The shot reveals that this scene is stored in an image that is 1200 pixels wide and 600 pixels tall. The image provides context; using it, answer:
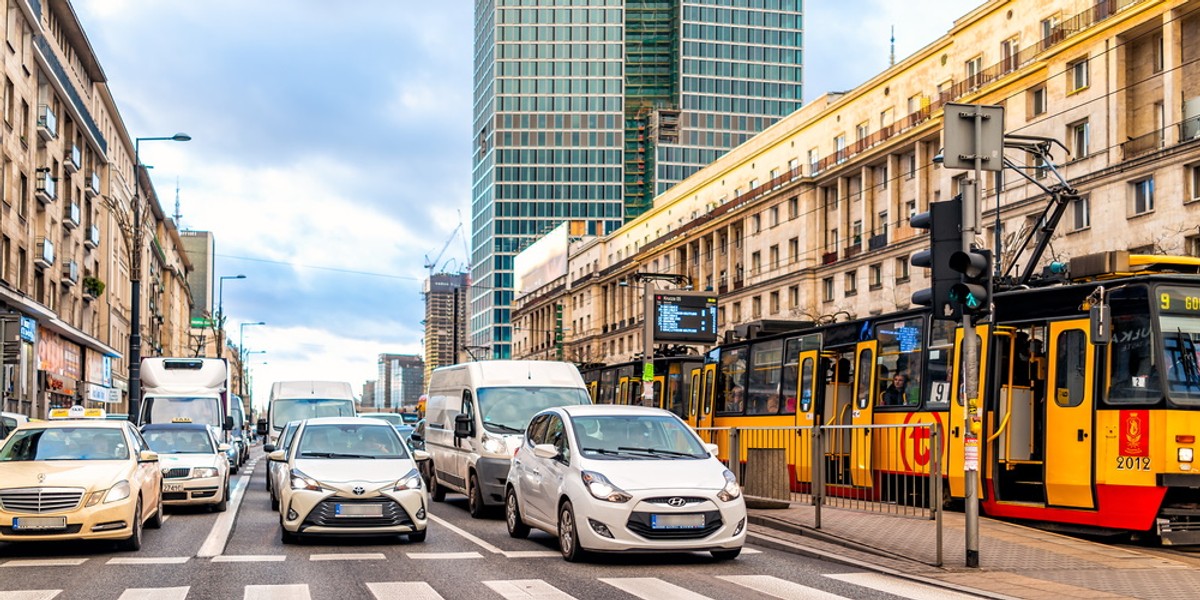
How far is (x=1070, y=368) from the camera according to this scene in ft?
50.8

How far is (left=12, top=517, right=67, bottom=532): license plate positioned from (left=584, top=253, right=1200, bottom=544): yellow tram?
8.28 metres

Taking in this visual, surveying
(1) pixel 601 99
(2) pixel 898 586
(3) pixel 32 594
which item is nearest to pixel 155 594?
(3) pixel 32 594

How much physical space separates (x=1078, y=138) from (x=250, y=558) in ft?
127

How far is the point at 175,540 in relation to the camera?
15344 millimetres

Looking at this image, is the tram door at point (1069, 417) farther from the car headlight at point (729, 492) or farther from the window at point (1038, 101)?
the window at point (1038, 101)

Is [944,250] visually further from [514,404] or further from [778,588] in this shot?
[514,404]

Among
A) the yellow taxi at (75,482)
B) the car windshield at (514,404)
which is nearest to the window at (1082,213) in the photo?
the car windshield at (514,404)

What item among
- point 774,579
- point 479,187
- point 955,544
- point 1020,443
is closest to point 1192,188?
point 1020,443

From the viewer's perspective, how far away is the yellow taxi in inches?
524

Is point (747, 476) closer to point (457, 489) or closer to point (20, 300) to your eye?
point (457, 489)

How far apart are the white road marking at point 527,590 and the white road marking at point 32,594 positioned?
11.4 ft

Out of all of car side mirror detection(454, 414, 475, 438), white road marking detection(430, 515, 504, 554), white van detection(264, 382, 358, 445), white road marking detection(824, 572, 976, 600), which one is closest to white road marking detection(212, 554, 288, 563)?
white road marking detection(430, 515, 504, 554)

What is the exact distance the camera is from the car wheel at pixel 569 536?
12695mm

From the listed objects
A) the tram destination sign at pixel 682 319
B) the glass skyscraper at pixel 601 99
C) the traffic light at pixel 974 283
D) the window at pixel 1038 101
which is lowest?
the traffic light at pixel 974 283
